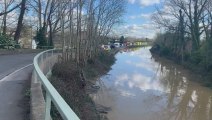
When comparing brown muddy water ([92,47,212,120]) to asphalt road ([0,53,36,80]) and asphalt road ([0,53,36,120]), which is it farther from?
asphalt road ([0,53,36,120])

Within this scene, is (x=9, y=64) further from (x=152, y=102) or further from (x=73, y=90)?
(x=152, y=102)

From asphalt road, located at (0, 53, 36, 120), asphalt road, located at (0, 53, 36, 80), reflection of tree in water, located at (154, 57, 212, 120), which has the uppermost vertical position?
asphalt road, located at (0, 53, 36, 120)

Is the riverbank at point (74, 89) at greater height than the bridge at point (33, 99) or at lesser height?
lesser

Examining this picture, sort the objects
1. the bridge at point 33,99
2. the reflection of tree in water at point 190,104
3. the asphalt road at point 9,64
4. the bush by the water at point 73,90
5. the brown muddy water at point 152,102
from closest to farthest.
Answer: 1. the bridge at point 33,99
2. the bush by the water at point 73,90
3. the asphalt road at point 9,64
4. the brown muddy water at point 152,102
5. the reflection of tree in water at point 190,104

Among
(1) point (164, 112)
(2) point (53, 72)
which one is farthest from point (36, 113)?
(1) point (164, 112)

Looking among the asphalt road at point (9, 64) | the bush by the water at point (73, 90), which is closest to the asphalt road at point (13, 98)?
the asphalt road at point (9, 64)

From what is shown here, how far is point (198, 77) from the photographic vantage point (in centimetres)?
4775

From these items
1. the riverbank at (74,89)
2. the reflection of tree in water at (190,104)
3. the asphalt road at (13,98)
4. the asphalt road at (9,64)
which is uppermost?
the asphalt road at (13,98)

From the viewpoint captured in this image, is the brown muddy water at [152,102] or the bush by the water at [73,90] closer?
the bush by the water at [73,90]

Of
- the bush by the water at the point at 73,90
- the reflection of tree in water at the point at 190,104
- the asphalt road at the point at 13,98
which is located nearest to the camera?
the asphalt road at the point at 13,98

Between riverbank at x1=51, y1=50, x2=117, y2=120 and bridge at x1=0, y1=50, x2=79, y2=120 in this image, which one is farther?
riverbank at x1=51, y1=50, x2=117, y2=120

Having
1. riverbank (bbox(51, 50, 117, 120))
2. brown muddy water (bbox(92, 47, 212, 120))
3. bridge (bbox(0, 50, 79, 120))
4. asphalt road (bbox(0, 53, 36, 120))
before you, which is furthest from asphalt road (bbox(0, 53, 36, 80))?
brown muddy water (bbox(92, 47, 212, 120))

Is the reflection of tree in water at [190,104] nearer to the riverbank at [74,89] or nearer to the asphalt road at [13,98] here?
the riverbank at [74,89]

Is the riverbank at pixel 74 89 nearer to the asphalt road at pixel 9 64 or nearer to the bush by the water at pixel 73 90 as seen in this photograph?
the bush by the water at pixel 73 90
